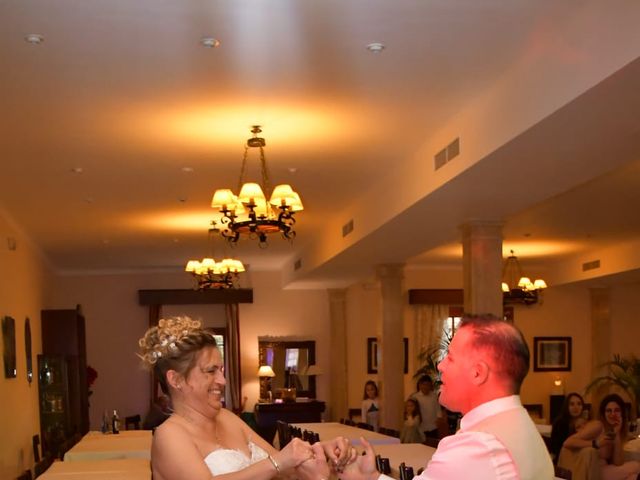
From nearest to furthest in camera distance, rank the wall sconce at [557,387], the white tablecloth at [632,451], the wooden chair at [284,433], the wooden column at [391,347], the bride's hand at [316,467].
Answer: the bride's hand at [316,467] < the white tablecloth at [632,451] < the wooden chair at [284,433] < the wooden column at [391,347] < the wall sconce at [557,387]

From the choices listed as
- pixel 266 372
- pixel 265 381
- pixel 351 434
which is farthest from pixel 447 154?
pixel 265 381

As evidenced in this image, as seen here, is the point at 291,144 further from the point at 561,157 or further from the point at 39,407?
the point at 39,407

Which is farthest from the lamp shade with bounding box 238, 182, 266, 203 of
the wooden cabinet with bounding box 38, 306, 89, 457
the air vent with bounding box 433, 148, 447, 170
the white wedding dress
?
the wooden cabinet with bounding box 38, 306, 89, 457

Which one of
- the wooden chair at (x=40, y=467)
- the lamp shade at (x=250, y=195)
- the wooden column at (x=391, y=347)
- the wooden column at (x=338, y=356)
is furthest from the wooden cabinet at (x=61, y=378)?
the lamp shade at (x=250, y=195)

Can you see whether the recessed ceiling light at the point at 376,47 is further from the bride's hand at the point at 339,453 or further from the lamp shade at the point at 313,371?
the lamp shade at the point at 313,371

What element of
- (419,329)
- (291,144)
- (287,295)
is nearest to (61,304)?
(287,295)

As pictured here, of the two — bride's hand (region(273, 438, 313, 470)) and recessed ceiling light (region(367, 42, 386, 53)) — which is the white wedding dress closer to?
bride's hand (region(273, 438, 313, 470))

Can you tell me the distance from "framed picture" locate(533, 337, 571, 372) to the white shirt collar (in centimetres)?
1979

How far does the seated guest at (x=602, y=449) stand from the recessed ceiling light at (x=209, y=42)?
468 cm

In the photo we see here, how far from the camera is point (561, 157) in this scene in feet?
24.1

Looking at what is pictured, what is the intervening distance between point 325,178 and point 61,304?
11.4 meters

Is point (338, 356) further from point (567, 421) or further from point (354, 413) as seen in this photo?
point (567, 421)

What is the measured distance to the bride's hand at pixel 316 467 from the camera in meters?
3.12

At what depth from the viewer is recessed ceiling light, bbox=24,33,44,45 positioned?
572cm
